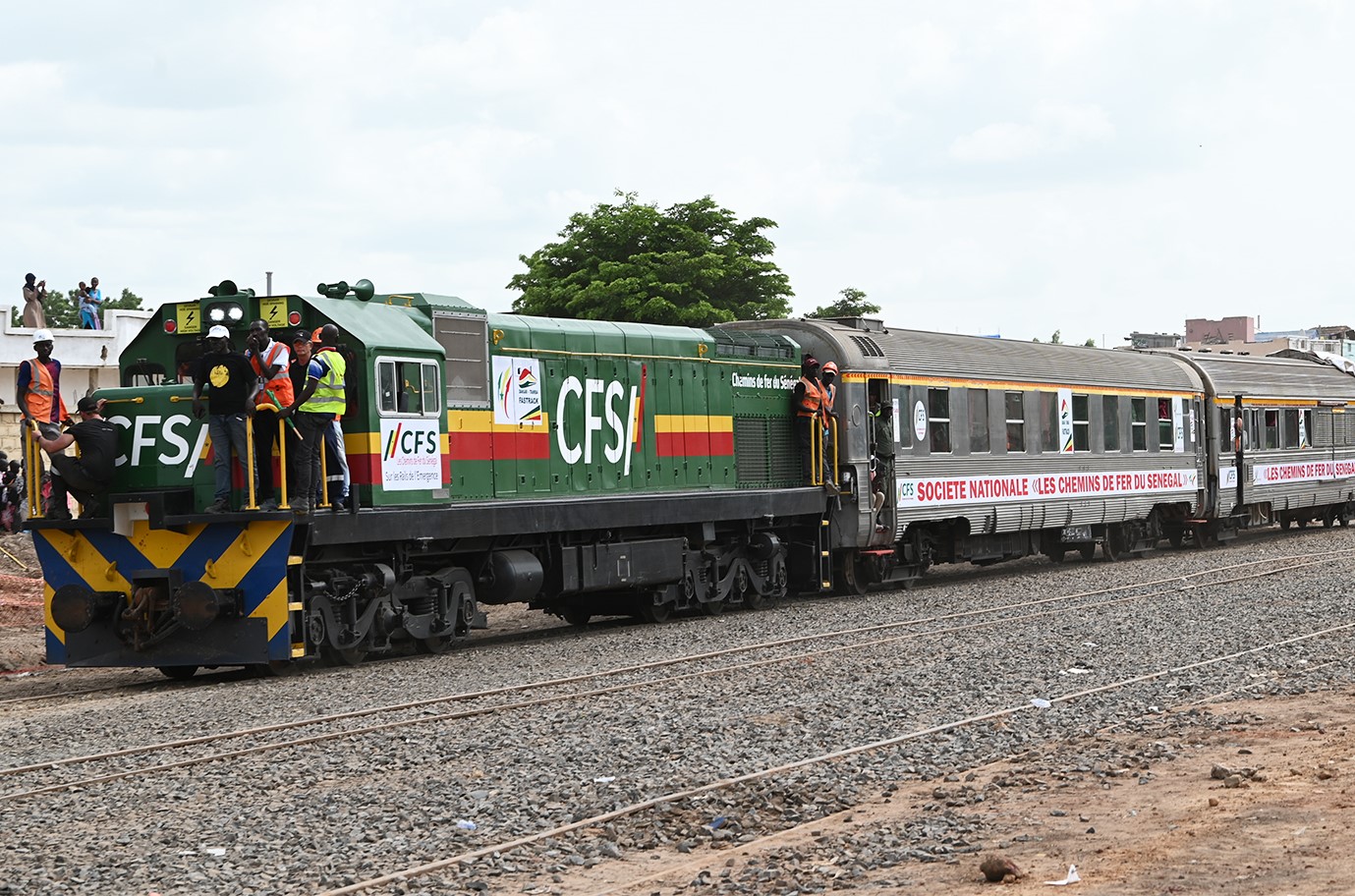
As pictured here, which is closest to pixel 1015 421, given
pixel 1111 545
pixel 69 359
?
pixel 1111 545

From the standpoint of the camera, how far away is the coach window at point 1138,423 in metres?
24.1

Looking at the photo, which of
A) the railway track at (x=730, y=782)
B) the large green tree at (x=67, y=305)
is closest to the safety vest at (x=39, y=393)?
the railway track at (x=730, y=782)

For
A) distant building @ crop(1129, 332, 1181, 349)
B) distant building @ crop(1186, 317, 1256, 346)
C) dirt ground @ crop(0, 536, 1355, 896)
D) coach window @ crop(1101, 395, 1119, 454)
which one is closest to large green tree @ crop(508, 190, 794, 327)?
distant building @ crop(1129, 332, 1181, 349)

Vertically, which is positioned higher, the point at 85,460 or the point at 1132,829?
the point at 85,460

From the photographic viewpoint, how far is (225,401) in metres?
11.8

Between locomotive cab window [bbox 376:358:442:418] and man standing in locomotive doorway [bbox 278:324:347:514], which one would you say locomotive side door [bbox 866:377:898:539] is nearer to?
locomotive cab window [bbox 376:358:442:418]

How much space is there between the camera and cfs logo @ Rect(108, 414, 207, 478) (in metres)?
12.6

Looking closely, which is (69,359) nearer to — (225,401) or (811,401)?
(811,401)

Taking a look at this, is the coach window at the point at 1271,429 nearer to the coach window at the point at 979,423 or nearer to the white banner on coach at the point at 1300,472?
the white banner on coach at the point at 1300,472

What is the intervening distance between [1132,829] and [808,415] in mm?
11529

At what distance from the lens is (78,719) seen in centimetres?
1049

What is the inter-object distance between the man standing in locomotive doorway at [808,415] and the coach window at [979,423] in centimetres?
306

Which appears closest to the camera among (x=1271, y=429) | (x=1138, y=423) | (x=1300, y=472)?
(x=1138, y=423)

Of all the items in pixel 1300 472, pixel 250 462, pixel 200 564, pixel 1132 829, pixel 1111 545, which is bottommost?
pixel 1132 829
